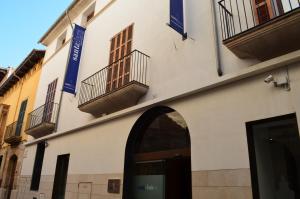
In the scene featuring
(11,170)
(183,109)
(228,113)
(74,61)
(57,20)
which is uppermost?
(57,20)

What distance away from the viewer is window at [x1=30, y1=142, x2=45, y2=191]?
38.9 feet

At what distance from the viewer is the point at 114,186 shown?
7.10m

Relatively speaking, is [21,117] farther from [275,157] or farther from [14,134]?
[275,157]

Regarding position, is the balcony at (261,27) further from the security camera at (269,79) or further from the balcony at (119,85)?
the balcony at (119,85)

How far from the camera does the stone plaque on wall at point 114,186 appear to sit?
22.9 feet

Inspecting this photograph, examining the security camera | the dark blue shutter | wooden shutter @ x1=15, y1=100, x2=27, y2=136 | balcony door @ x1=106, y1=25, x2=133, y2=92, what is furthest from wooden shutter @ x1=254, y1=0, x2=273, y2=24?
wooden shutter @ x1=15, y1=100, x2=27, y2=136

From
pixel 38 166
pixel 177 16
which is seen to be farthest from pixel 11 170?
pixel 177 16

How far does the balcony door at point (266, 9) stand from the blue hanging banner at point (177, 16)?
1706 mm

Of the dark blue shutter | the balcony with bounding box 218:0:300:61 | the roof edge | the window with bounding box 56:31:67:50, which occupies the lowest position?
the balcony with bounding box 218:0:300:61

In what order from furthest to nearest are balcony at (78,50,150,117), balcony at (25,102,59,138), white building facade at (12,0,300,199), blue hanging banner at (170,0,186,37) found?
balcony at (25,102,59,138) < balcony at (78,50,150,117) < blue hanging banner at (170,0,186,37) < white building facade at (12,0,300,199)

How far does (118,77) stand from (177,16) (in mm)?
2791

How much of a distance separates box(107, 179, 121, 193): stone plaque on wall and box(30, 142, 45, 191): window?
19.6 ft

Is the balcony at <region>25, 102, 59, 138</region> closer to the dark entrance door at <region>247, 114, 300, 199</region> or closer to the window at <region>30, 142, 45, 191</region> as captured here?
the window at <region>30, 142, 45, 191</region>

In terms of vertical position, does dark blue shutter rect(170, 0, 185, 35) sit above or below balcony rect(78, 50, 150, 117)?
above
